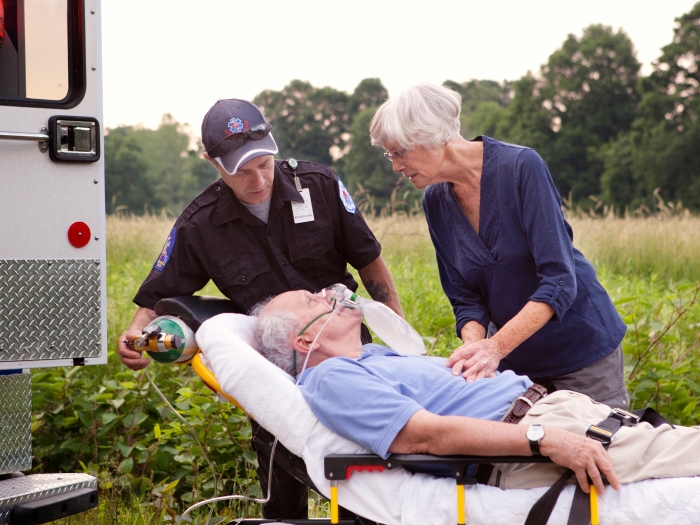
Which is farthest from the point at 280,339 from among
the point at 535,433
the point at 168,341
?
the point at 535,433

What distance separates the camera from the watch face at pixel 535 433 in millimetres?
2443

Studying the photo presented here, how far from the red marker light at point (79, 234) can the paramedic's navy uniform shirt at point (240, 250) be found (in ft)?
1.15

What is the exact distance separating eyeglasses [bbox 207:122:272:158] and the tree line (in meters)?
29.3

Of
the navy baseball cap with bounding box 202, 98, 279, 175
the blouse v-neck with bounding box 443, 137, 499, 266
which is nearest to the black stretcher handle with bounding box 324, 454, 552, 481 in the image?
the blouse v-neck with bounding box 443, 137, 499, 266

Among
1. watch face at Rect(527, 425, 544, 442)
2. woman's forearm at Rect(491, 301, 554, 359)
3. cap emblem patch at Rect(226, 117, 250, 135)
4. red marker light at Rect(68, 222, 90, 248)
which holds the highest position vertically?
cap emblem patch at Rect(226, 117, 250, 135)

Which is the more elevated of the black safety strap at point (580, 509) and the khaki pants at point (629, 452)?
the khaki pants at point (629, 452)

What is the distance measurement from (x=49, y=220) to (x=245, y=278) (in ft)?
2.87

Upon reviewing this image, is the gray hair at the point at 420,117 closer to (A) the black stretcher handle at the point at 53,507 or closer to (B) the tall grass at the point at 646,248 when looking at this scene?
(A) the black stretcher handle at the point at 53,507

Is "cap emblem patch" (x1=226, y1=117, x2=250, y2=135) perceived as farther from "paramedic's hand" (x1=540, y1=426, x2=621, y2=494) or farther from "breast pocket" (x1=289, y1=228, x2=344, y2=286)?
"paramedic's hand" (x1=540, y1=426, x2=621, y2=494)

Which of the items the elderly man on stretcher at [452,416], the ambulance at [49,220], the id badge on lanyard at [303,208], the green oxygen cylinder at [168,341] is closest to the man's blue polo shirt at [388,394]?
the elderly man on stretcher at [452,416]

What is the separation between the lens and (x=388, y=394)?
8.62 ft

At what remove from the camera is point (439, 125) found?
3174 mm

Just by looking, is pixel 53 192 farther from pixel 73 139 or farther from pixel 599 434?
pixel 599 434

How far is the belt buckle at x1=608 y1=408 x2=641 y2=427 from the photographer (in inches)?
106
